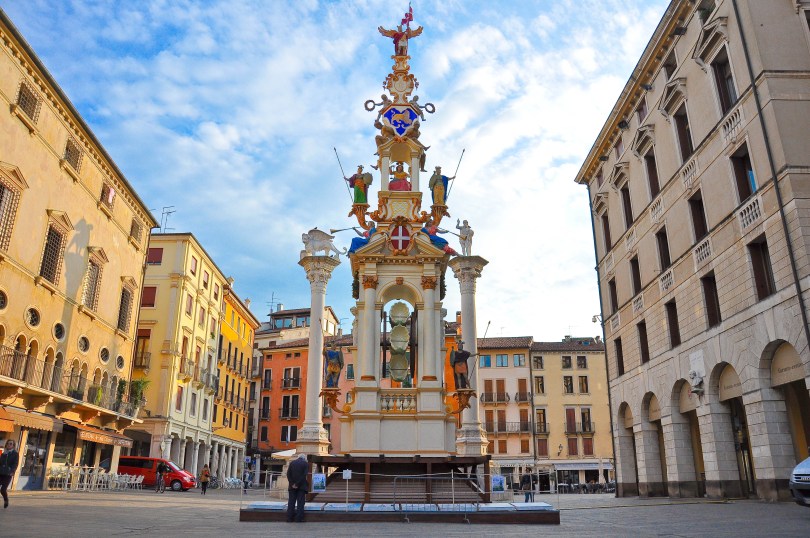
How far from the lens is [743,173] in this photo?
21.2 m

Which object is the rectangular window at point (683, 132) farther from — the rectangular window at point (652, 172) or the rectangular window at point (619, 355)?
the rectangular window at point (619, 355)

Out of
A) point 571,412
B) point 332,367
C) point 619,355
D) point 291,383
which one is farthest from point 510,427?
point 332,367

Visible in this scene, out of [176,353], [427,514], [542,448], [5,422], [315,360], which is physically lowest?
[427,514]

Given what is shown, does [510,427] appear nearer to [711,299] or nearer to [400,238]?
[711,299]

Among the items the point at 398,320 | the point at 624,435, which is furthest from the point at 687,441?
the point at 398,320

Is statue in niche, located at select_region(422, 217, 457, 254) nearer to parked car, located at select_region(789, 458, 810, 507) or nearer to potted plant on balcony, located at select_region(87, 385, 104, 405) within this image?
parked car, located at select_region(789, 458, 810, 507)

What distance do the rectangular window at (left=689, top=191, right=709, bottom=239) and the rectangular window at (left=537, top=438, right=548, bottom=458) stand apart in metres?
50.3

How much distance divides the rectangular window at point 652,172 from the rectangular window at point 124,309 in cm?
2764

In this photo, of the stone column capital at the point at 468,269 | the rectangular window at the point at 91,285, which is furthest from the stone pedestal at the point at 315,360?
the rectangular window at the point at 91,285

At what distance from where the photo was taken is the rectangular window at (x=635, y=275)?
3027 cm

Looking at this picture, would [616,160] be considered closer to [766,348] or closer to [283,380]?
[766,348]

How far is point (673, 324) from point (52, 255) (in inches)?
1022

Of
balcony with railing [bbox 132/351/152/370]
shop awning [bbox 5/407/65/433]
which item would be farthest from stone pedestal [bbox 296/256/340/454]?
balcony with railing [bbox 132/351/152/370]

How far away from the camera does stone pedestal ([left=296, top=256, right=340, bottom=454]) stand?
2561 cm
